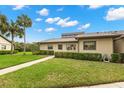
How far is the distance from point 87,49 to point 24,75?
40.3 ft

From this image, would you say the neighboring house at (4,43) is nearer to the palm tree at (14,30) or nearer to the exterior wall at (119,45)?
the palm tree at (14,30)

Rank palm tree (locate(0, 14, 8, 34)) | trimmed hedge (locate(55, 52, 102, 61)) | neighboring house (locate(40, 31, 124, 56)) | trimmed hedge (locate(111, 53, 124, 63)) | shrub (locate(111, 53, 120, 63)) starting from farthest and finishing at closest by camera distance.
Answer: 1. palm tree (locate(0, 14, 8, 34))
2. neighboring house (locate(40, 31, 124, 56))
3. trimmed hedge (locate(55, 52, 102, 61))
4. shrub (locate(111, 53, 120, 63))
5. trimmed hedge (locate(111, 53, 124, 63))

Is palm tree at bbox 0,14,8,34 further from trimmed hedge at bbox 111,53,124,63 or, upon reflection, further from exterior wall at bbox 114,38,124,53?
trimmed hedge at bbox 111,53,124,63

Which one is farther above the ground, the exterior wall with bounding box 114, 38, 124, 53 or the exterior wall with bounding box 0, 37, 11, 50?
the exterior wall with bounding box 0, 37, 11, 50

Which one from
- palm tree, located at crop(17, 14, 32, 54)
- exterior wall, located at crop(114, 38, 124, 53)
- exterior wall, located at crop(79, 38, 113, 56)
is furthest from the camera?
palm tree, located at crop(17, 14, 32, 54)

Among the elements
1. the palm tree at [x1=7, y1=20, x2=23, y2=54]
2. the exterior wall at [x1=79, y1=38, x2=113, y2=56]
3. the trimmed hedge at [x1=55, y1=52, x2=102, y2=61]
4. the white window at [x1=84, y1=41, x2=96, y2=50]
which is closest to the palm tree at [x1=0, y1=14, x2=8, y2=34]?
the palm tree at [x1=7, y1=20, x2=23, y2=54]

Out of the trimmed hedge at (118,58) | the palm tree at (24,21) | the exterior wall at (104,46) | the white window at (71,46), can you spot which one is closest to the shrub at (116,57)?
the trimmed hedge at (118,58)

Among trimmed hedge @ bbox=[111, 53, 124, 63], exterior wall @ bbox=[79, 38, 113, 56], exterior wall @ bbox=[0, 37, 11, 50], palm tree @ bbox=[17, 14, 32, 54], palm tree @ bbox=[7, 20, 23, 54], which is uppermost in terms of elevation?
palm tree @ bbox=[17, 14, 32, 54]

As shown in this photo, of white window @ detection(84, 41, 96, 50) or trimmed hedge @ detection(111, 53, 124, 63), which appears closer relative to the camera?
trimmed hedge @ detection(111, 53, 124, 63)

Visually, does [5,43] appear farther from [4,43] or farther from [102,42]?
[102,42]

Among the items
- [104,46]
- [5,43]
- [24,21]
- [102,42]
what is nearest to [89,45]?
[102,42]

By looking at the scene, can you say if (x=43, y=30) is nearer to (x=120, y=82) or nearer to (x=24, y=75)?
(x=24, y=75)

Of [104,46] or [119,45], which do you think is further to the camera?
[104,46]
